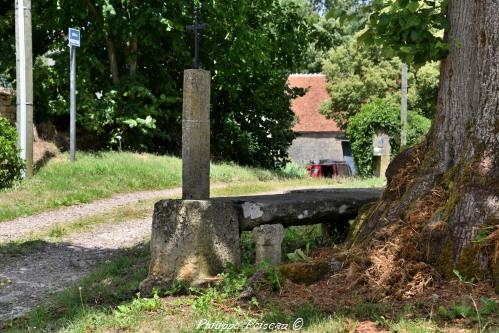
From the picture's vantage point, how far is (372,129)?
2492cm

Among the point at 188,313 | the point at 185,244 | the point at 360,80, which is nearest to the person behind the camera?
the point at 188,313

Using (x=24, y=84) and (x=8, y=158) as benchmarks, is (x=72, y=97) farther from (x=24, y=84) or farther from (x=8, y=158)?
(x=8, y=158)

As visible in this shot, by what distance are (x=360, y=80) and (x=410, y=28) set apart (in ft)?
103

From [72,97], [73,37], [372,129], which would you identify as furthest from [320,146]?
[73,37]

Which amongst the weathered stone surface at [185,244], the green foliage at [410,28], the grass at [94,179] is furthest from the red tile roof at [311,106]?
the weathered stone surface at [185,244]

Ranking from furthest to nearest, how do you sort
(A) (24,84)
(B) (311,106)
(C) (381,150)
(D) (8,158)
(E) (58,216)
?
(B) (311,106), (C) (381,150), (A) (24,84), (D) (8,158), (E) (58,216)

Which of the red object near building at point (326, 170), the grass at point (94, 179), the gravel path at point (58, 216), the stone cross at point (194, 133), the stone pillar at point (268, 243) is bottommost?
the red object near building at point (326, 170)

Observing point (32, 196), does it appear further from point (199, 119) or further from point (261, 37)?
point (261, 37)

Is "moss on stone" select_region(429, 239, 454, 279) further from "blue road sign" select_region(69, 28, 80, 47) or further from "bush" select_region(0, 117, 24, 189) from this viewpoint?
"blue road sign" select_region(69, 28, 80, 47)

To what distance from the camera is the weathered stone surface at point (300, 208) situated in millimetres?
6504

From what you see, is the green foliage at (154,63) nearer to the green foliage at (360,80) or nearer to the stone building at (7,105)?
the stone building at (7,105)

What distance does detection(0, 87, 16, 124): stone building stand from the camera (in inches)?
650

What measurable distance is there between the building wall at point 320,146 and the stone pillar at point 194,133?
3564cm

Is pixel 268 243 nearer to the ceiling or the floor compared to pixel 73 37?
nearer to the floor
